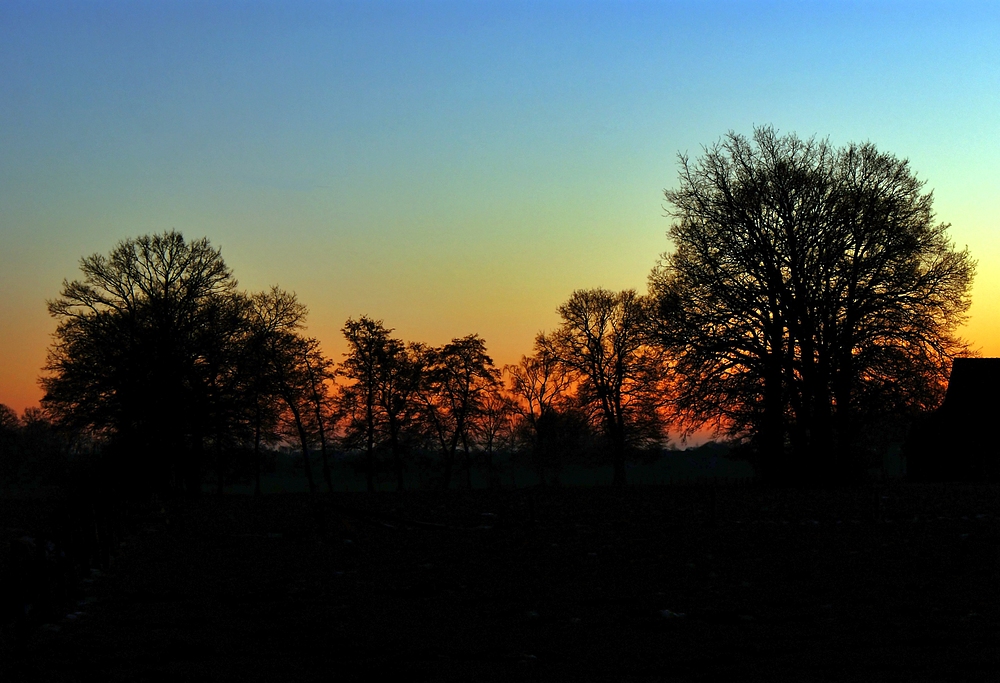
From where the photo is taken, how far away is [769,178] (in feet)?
131

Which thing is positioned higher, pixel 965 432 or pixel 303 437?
pixel 303 437

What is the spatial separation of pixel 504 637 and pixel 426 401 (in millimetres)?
58692

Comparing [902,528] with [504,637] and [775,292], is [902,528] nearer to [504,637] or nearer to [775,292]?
[504,637]

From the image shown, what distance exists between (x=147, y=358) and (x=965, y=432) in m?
45.0

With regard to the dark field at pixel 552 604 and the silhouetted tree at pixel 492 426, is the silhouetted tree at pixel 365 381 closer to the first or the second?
the silhouetted tree at pixel 492 426

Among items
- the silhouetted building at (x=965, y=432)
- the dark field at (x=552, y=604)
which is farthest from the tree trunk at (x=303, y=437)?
the dark field at (x=552, y=604)

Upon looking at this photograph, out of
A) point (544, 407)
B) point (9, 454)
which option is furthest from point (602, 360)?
point (9, 454)

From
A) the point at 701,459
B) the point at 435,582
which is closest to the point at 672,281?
the point at 435,582

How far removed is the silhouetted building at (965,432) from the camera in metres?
53.5

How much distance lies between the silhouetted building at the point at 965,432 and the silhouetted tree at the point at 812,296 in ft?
53.3

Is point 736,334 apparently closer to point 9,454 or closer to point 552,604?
point 552,604

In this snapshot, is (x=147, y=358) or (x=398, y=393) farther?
(x=398, y=393)

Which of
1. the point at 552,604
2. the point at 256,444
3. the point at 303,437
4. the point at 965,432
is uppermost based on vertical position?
the point at 303,437

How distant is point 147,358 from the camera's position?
4784 centimetres
